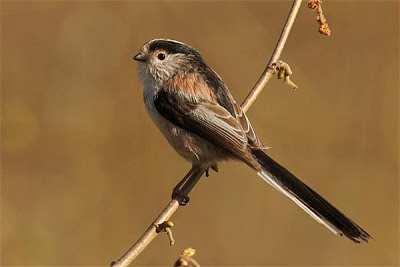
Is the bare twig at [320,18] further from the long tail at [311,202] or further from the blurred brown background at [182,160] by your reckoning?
the blurred brown background at [182,160]

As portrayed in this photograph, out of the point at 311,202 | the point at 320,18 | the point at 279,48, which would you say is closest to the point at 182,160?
the point at 279,48

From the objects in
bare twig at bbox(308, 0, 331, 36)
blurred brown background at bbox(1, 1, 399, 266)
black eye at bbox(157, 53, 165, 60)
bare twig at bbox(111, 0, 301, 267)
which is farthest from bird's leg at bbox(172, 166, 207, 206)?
blurred brown background at bbox(1, 1, 399, 266)

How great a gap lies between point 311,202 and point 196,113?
0.93m

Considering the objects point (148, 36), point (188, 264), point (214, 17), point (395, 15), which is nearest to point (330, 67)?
point (395, 15)

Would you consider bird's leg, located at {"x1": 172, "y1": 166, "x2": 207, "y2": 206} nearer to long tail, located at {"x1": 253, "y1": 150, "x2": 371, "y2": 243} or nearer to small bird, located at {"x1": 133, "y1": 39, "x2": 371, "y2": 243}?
small bird, located at {"x1": 133, "y1": 39, "x2": 371, "y2": 243}

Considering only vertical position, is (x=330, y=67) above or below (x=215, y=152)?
above

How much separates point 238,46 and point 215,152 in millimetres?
2723

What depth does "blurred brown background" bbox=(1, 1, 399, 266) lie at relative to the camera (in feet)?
18.8

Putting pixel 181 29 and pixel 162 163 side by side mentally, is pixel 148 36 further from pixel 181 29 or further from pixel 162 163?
pixel 162 163

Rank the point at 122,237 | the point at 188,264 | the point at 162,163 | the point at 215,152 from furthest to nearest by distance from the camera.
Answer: the point at 162,163 < the point at 122,237 < the point at 215,152 < the point at 188,264

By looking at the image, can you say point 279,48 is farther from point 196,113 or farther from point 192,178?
point 192,178

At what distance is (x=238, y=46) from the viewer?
6.70 m

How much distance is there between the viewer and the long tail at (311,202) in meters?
3.47

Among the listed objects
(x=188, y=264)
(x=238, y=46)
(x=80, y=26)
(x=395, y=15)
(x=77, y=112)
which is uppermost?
(x=395, y=15)
